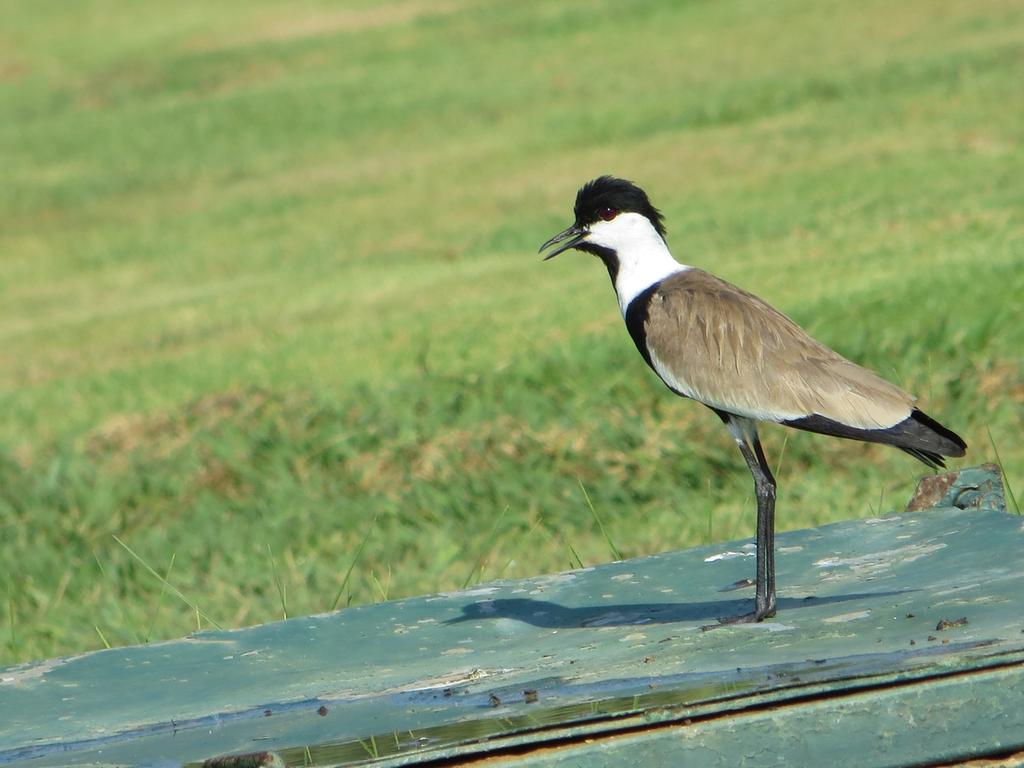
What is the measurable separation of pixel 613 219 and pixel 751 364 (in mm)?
741

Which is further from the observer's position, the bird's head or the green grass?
the green grass

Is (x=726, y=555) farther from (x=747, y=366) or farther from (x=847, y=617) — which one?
(x=847, y=617)

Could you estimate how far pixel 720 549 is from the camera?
5.16 metres

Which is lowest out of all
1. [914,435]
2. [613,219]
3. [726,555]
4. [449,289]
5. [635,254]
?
[449,289]

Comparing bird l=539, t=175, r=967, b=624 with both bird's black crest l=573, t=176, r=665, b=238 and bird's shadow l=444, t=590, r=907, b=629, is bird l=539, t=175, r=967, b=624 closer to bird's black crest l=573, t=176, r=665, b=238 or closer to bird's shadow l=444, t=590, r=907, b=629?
bird's black crest l=573, t=176, r=665, b=238

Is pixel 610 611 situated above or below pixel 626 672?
below

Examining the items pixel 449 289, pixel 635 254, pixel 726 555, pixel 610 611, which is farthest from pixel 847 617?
pixel 449 289

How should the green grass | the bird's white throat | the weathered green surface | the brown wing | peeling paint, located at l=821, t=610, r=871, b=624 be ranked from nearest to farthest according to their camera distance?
the weathered green surface, peeling paint, located at l=821, t=610, r=871, b=624, the brown wing, the bird's white throat, the green grass

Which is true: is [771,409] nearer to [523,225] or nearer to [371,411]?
[371,411]

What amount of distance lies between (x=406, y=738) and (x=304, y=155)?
697 inches

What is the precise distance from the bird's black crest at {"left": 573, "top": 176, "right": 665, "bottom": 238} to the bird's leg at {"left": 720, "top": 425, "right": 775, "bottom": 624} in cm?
76

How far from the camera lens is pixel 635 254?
504 centimetres

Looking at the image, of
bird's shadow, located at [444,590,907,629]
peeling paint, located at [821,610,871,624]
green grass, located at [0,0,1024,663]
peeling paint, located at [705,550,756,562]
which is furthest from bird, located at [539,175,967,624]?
green grass, located at [0,0,1024,663]

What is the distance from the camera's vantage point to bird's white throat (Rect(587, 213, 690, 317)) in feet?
16.4
